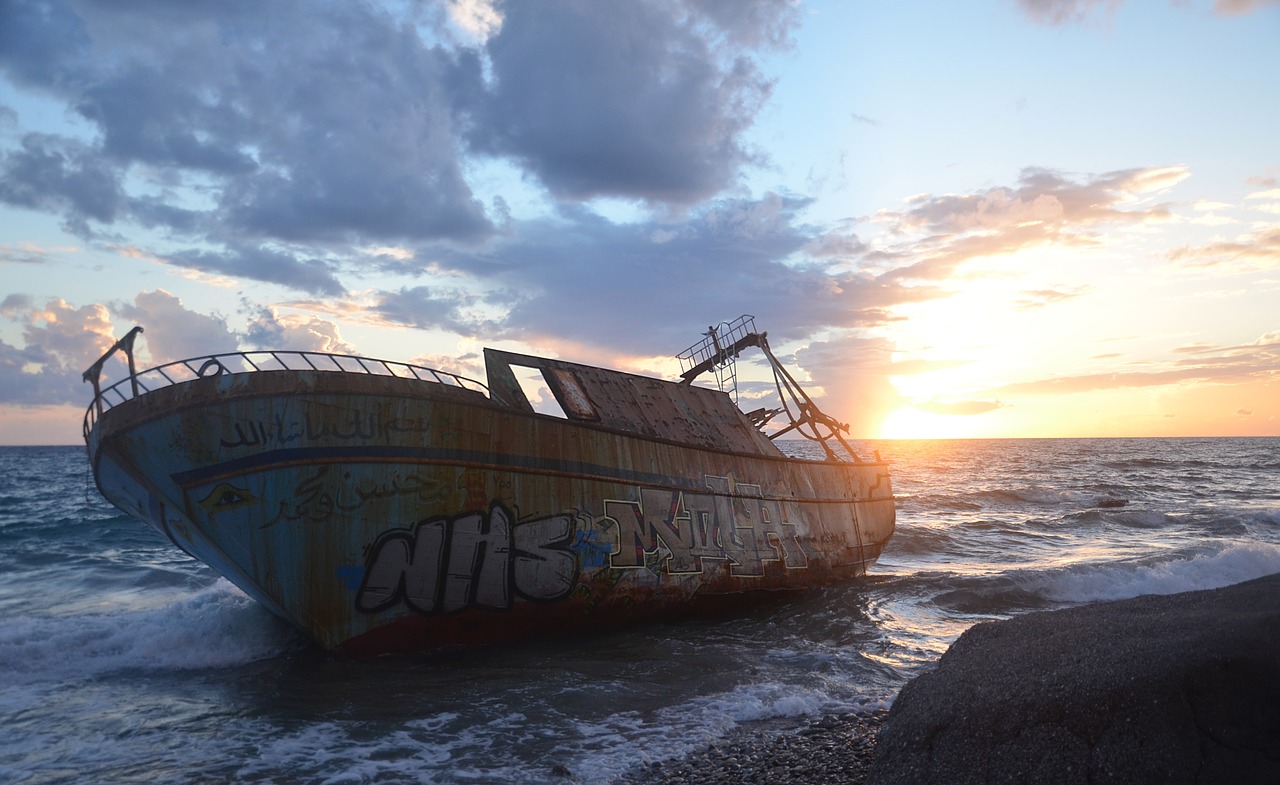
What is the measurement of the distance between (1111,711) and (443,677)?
300 inches

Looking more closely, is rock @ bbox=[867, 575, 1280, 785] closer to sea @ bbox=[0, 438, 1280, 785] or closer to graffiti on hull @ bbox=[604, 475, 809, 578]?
sea @ bbox=[0, 438, 1280, 785]

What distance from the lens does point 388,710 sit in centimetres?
811

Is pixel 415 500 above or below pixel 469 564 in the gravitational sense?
above

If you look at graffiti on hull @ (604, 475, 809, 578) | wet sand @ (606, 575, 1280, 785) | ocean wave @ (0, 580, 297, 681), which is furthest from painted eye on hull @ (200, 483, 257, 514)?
wet sand @ (606, 575, 1280, 785)

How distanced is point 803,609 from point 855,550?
14.8 ft

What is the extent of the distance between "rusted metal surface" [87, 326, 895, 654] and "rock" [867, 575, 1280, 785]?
577cm

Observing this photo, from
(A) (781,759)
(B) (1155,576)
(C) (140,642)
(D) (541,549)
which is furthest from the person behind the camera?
(B) (1155,576)

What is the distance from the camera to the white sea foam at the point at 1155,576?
15.9 m

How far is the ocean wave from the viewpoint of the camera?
1038cm

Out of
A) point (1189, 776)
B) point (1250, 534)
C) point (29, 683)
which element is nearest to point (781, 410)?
point (1189, 776)

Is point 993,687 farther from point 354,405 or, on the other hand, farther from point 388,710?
point 354,405

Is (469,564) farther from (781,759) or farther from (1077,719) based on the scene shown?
(1077,719)

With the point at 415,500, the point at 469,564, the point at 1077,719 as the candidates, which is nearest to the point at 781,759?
the point at 1077,719

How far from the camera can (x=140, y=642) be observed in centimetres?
1112
